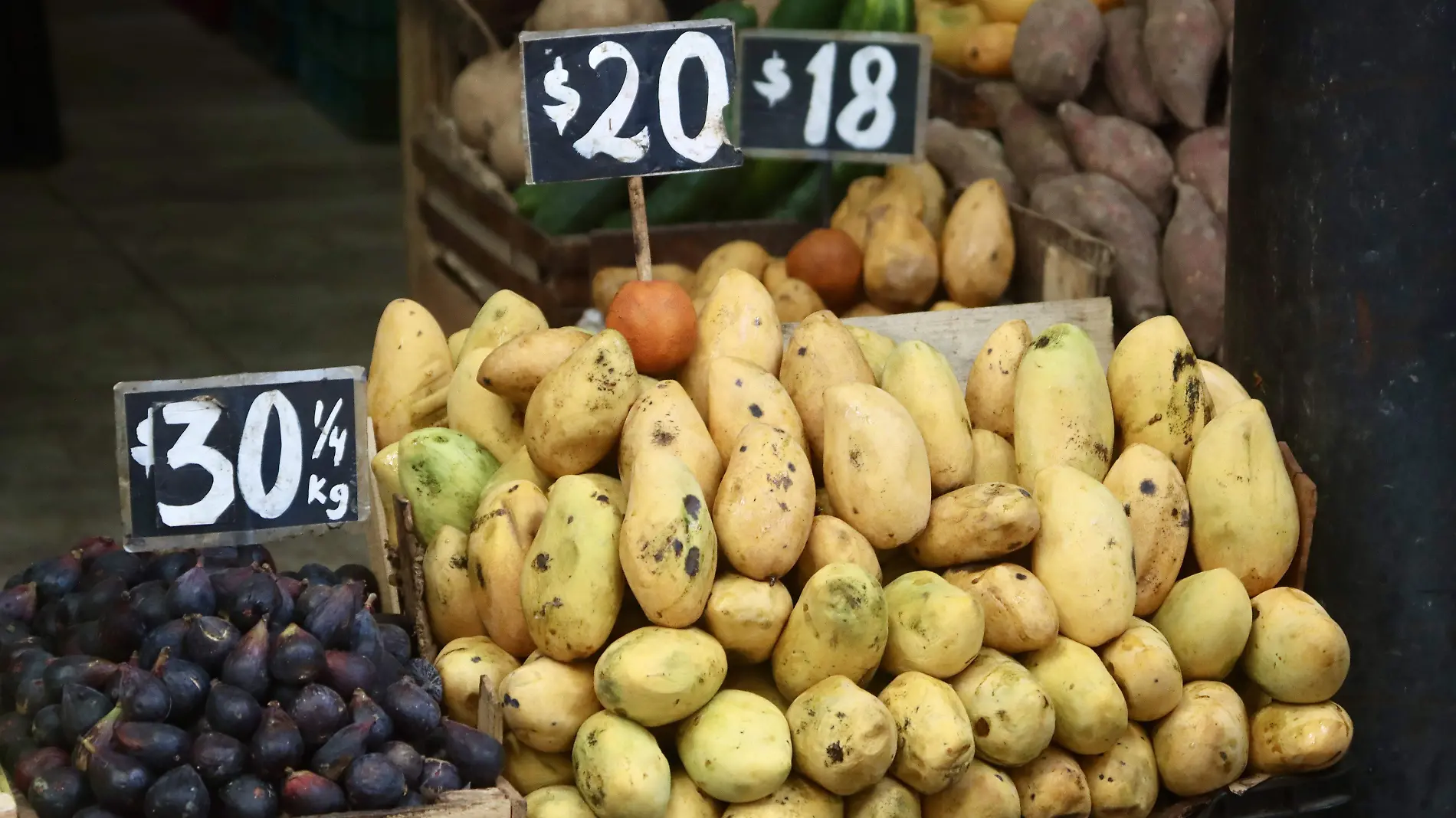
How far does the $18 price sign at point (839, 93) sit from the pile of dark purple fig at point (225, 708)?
59.0 inches

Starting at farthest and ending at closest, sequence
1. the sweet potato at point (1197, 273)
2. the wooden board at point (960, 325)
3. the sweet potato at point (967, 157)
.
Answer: the sweet potato at point (967, 157)
the sweet potato at point (1197, 273)
the wooden board at point (960, 325)

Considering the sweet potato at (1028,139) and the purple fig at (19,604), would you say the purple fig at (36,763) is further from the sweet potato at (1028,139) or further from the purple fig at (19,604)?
the sweet potato at (1028,139)

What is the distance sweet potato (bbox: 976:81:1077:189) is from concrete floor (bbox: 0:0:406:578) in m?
1.76

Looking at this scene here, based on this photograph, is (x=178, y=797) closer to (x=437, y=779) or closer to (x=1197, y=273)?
(x=437, y=779)

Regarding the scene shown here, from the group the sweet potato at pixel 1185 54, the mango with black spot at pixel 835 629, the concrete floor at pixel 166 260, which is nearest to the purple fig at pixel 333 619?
the mango with black spot at pixel 835 629

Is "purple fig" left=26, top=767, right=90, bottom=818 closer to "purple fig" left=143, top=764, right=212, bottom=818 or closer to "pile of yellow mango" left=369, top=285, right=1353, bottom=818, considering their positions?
"purple fig" left=143, top=764, right=212, bottom=818

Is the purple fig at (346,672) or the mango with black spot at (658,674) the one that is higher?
the purple fig at (346,672)

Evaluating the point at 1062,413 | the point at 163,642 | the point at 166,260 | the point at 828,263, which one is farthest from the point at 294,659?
the point at 166,260

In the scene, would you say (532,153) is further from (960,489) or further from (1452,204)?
(1452,204)

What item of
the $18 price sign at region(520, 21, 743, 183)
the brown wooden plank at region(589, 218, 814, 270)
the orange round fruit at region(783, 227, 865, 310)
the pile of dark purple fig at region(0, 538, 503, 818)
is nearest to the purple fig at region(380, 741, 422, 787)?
the pile of dark purple fig at region(0, 538, 503, 818)

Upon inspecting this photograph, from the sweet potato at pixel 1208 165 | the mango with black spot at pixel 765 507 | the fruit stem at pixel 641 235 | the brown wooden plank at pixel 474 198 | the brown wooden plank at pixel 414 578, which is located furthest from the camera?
the brown wooden plank at pixel 474 198

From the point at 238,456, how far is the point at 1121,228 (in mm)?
1911

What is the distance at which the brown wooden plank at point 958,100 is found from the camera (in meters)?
3.53

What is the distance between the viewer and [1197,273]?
299 cm
